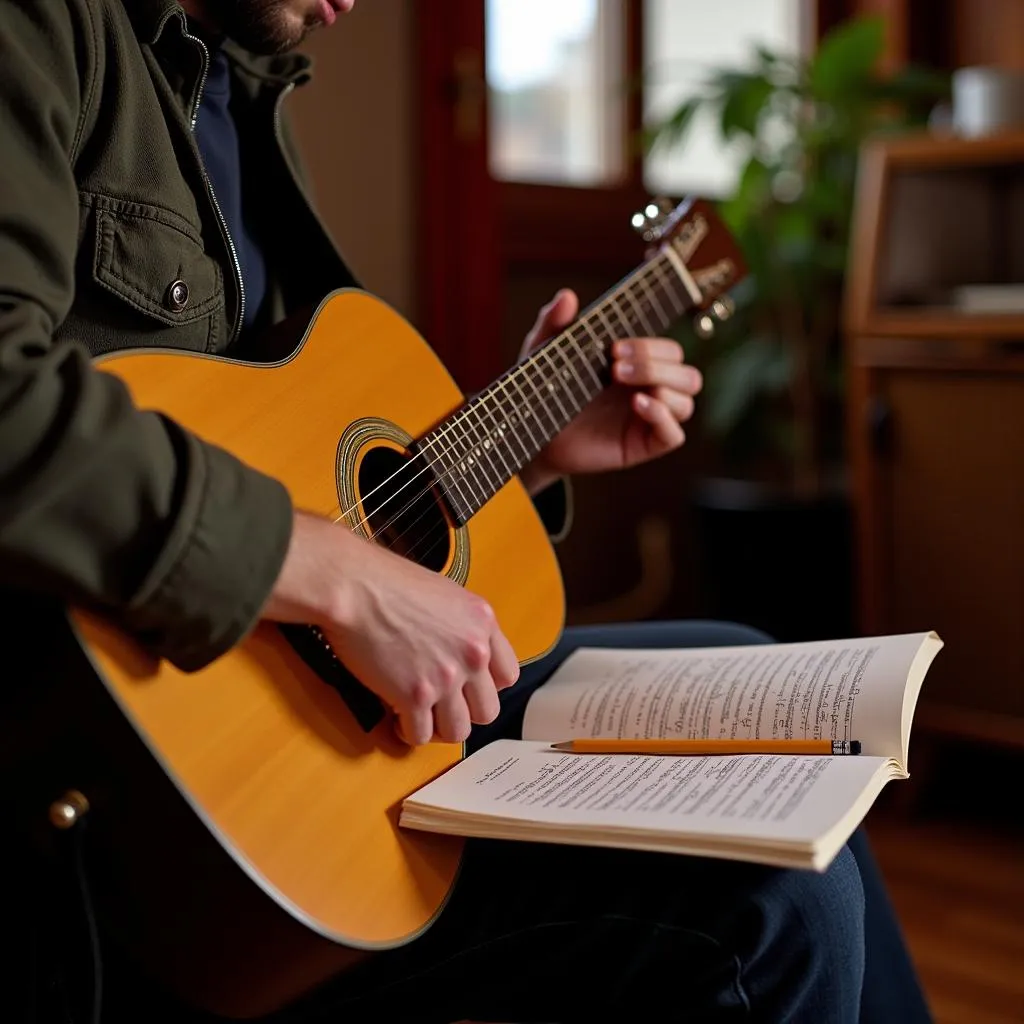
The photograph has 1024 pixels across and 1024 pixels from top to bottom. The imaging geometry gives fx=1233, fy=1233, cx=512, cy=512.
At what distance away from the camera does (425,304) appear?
1.94m

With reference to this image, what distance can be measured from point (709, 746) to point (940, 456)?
1171 millimetres

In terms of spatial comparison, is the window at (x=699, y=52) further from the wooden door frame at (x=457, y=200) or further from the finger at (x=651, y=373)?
the finger at (x=651, y=373)

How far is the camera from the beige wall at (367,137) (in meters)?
1.75

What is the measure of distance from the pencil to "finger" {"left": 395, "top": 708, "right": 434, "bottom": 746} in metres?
0.13

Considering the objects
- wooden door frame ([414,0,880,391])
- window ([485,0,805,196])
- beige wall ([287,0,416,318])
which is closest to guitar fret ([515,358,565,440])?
beige wall ([287,0,416,318])

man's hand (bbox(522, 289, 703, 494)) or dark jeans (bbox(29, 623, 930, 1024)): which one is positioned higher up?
man's hand (bbox(522, 289, 703, 494))

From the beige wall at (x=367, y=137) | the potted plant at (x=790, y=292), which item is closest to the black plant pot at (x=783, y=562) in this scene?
the potted plant at (x=790, y=292)

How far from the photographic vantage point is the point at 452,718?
29.3 inches

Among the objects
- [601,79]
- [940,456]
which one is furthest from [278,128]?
[601,79]

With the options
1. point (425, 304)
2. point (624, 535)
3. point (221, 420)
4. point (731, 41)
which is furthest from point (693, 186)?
point (221, 420)

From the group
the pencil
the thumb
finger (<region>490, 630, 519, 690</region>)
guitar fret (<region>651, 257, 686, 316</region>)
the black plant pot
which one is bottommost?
the black plant pot

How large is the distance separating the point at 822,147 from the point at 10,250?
6.56 ft

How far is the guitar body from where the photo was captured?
629 mm

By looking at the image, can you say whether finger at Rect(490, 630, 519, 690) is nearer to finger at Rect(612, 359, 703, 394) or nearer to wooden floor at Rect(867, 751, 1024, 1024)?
finger at Rect(612, 359, 703, 394)
